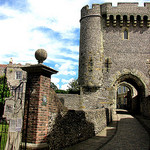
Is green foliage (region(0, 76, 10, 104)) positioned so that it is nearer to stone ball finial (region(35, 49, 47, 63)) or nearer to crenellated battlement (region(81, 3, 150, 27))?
stone ball finial (region(35, 49, 47, 63))

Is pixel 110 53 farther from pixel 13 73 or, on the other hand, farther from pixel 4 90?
pixel 13 73

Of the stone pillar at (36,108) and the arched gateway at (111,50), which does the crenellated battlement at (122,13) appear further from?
the stone pillar at (36,108)

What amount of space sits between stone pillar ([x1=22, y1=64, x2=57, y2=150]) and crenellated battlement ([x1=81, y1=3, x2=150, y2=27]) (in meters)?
13.8

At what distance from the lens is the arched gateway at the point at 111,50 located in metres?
16.8

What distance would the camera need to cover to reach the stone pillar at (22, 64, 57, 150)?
16.2ft

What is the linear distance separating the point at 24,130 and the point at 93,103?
12.0 metres

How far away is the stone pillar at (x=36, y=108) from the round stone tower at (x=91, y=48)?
1137cm

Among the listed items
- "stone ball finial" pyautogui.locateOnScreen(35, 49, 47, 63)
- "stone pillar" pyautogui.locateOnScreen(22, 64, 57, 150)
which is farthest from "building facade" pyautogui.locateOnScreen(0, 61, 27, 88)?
"stone pillar" pyautogui.locateOnScreen(22, 64, 57, 150)

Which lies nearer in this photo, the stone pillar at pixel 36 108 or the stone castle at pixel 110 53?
the stone pillar at pixel 36 108

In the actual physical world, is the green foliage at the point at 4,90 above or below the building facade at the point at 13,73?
below

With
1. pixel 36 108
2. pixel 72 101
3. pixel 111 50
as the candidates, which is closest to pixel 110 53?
pixel 111 50

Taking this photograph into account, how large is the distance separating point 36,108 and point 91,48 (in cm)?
1276

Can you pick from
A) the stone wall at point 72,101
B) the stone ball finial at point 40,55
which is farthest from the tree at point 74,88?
the stone ball finial at point 40,55

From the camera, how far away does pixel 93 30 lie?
56.8 ft
